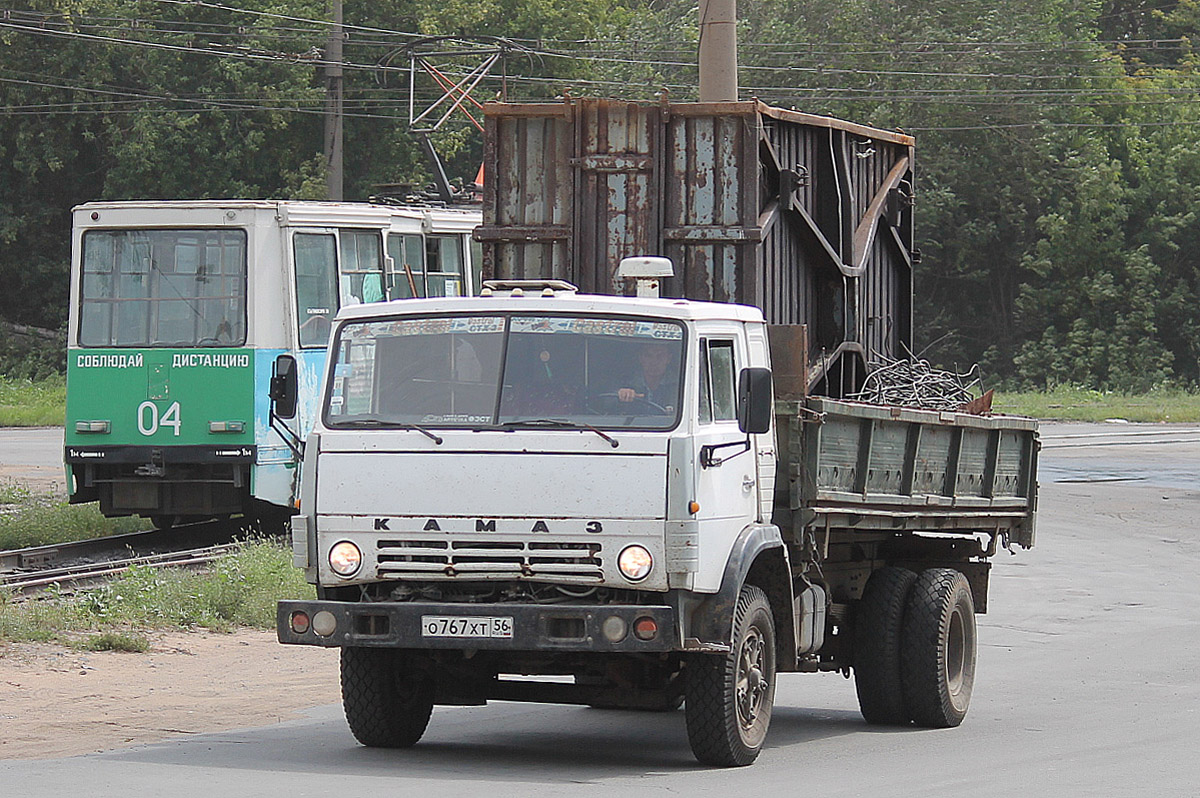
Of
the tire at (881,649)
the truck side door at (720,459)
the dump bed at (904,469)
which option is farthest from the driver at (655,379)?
the tire at (881,649)

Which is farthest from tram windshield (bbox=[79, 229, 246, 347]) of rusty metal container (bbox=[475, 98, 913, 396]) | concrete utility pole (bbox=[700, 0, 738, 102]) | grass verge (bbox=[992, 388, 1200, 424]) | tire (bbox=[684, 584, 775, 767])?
grass verge (bbox=[992, 388, 1200, 424])

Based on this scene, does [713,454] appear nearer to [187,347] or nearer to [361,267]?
[187,347]

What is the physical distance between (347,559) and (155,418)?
1077 centimetres

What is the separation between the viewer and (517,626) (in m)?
8.48

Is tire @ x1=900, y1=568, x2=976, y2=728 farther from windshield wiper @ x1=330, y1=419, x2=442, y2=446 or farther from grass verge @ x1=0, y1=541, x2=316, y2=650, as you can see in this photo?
grass verge @ x1=0, y1=541, x2=316, y2=650

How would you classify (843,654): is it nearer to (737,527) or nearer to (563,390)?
(737,527)

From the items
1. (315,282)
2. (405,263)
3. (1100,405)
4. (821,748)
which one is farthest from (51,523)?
(1100,405)

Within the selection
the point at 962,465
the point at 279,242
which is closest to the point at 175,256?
the point at 279,242

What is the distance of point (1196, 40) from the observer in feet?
218

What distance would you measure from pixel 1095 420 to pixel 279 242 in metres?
32.0

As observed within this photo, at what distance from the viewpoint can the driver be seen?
8773 mm

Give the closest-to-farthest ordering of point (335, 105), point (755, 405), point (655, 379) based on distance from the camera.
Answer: point (655, 379) → point (755, 405) → point (335, 105)

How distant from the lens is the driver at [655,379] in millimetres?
8773

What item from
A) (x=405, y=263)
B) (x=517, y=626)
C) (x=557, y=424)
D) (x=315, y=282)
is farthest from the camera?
(x=405, y=263)
